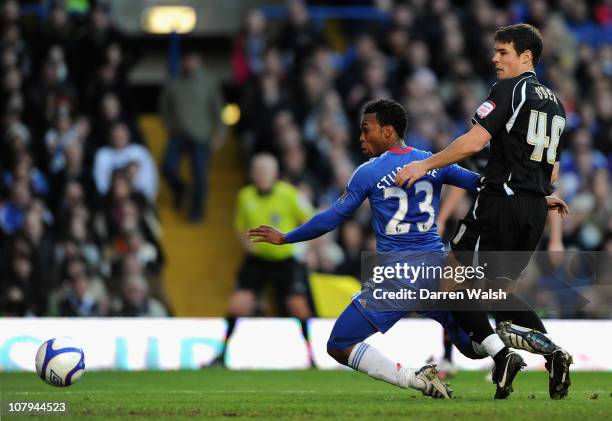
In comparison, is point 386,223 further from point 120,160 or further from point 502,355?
point 120,160

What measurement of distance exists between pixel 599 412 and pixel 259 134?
32.0 ft

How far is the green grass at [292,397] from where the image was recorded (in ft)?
25.4

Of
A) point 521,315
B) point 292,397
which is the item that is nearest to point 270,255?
point 292,397

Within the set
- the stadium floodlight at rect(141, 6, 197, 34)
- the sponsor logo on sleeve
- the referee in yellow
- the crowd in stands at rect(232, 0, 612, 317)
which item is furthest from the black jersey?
the stadium floodlight at rect(141, 6, 197, 34)

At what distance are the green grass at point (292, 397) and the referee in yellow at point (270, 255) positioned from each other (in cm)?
120

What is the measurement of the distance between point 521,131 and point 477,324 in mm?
1169

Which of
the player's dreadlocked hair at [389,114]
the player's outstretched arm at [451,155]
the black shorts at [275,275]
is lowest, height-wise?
the black shorts at [275,275]

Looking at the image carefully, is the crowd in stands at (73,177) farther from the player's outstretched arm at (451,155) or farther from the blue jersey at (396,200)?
the player's outstretched arm at (451,155)

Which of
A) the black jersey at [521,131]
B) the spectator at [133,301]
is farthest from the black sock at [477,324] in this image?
the spectator at [133,301]

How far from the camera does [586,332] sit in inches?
537

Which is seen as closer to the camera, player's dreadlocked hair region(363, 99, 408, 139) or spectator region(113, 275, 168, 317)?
player's dreadlocked hair region(363, 99, 408, 139)

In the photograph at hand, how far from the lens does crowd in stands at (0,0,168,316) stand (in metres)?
15.1

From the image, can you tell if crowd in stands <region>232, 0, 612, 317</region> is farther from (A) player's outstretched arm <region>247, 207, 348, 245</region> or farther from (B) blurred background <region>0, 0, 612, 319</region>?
(A) player's outstretched arm <region>247, 207, 348, 245</region>

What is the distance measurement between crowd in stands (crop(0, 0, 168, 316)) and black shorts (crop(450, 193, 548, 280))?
705cm
